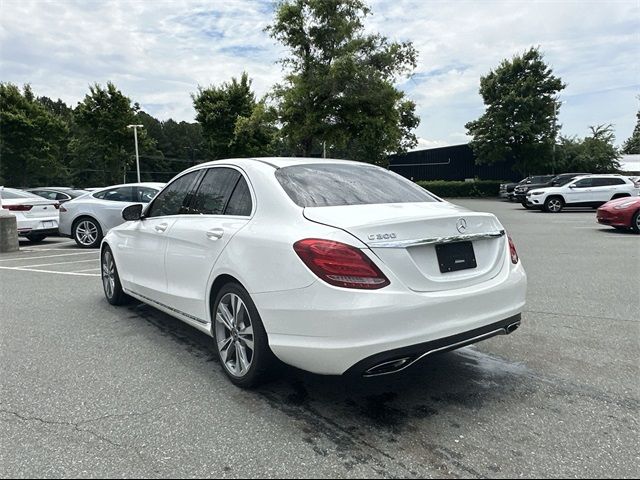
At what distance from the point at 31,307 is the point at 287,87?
21.2 meters

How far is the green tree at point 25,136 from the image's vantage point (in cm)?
3575

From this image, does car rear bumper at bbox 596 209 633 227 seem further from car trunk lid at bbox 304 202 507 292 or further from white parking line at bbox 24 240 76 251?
white parking line at bbox 24 240 76 251

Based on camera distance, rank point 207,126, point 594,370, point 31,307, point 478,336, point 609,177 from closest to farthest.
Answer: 1. point 478,336
2. point 594,370
3. point 31,307
4. point 609,177
5. point 207,126

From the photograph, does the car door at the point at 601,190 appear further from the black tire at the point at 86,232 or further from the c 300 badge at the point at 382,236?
the c 300 badge at the point at 382,236

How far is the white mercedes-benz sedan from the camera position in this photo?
8.96 ft

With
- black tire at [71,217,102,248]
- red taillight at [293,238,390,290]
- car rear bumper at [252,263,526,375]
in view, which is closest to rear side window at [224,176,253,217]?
car rear bumper at [252,263,526,375]

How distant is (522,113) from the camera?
37.5m

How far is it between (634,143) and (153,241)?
97908mm

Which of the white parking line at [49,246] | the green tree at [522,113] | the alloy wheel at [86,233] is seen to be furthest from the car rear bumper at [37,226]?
the green tree at [522,113]

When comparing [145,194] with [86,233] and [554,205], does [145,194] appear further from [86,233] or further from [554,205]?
[554,205]

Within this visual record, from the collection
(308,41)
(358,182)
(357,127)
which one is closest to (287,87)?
(308,41)

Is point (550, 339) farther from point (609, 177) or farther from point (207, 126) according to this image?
point (207, 126)

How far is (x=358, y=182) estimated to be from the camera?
12.4ft

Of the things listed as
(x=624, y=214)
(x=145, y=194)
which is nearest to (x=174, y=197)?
(x=145, y=194)
